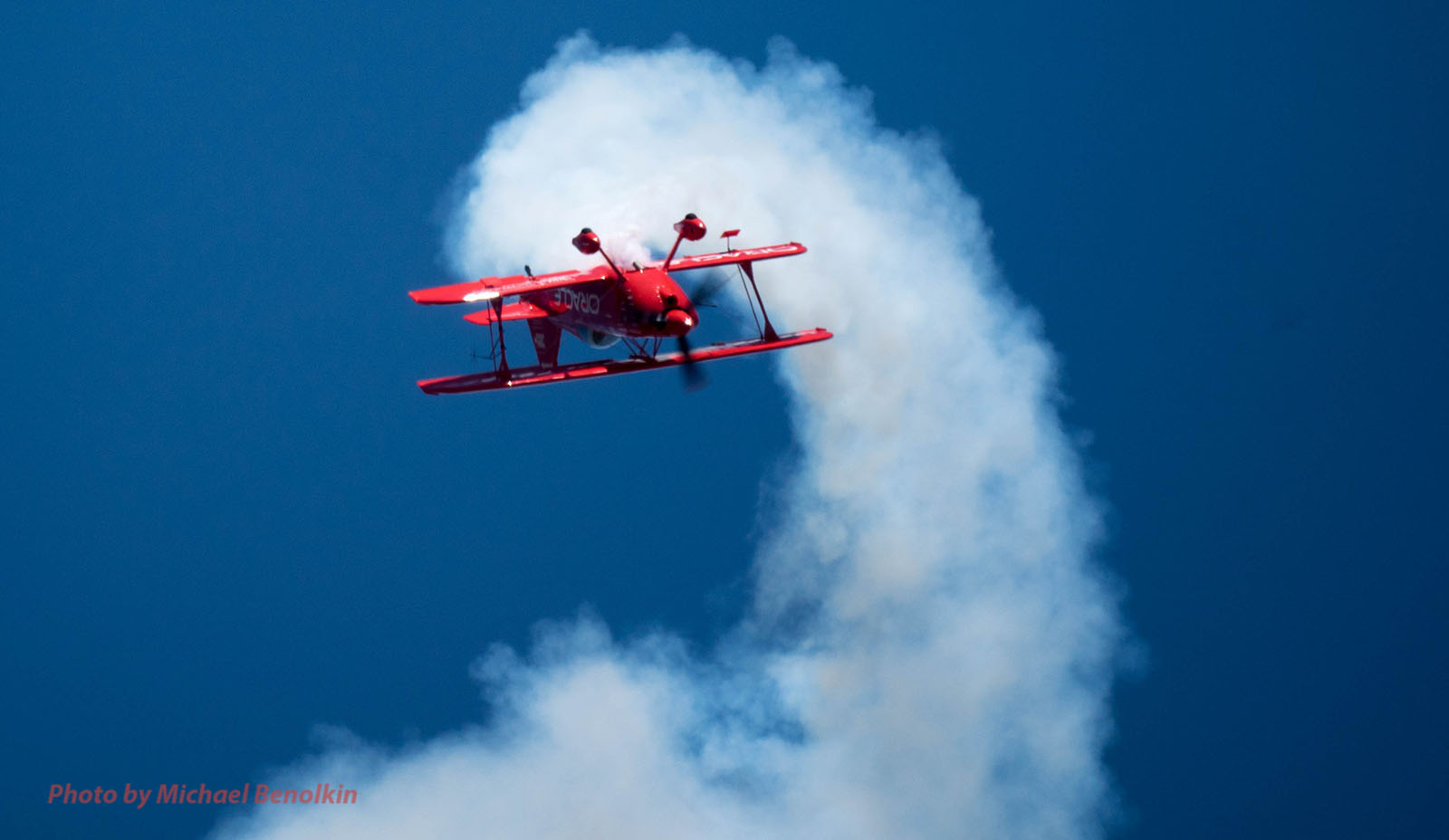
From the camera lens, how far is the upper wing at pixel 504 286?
2161 centimetres

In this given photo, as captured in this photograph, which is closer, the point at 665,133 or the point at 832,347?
the point at 665,133

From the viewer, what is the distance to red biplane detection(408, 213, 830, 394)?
21.2m

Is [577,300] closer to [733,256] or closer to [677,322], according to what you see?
[677,322]

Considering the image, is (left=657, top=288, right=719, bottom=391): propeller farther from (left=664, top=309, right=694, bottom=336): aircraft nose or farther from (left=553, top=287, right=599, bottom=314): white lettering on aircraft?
(left=553, top=287, right=599, bottom=314): white lettering on aircraft

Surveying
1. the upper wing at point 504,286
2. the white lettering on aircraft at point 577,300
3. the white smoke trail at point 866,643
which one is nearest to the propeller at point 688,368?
the upper wing at point 504,286

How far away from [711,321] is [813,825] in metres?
13.9

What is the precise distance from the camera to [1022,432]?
32969 millimetres

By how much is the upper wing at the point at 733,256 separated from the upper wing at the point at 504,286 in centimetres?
156

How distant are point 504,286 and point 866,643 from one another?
15.8 m

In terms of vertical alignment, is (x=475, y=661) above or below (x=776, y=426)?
below

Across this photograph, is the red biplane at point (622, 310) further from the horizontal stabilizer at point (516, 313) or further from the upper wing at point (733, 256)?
the horizontal stabilizer at point (516, 313)

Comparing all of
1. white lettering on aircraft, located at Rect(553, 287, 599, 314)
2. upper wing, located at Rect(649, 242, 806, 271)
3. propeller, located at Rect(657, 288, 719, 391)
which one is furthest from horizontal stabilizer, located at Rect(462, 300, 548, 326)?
propeller, located at Rect(657, 288, 719, 391)

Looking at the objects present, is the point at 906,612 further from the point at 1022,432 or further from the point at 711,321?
the point at 711,321

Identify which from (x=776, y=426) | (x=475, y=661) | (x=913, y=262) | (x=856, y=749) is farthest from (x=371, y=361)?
(x=856, y=749)
